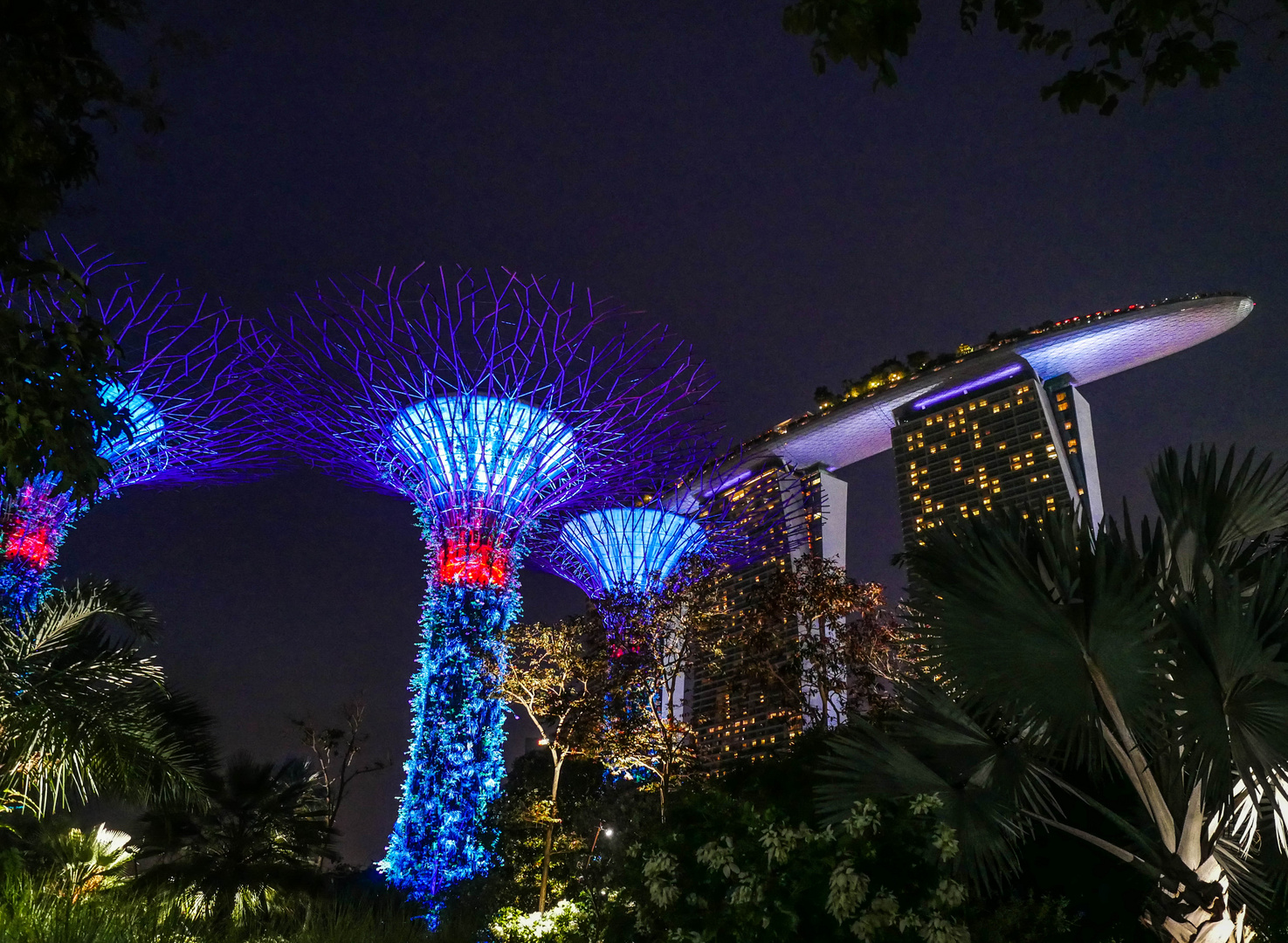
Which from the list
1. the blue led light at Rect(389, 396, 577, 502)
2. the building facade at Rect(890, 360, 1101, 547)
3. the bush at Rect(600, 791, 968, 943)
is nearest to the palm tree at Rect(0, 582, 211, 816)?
the bush at Rect(600, 791, 968, 943)

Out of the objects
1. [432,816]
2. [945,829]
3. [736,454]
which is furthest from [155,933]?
[736,454]

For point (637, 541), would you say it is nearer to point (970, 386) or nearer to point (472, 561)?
point (472, 561)

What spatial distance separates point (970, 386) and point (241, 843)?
145 feet

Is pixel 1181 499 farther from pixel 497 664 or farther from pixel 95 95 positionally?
pixel 497 664

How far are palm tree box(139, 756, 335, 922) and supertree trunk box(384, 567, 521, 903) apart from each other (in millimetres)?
2151

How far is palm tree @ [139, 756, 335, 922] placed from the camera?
36.8 feet

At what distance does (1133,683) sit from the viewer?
5.12 m

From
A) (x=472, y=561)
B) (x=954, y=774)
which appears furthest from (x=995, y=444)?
(x=954, y=774)

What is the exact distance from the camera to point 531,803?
15.1m

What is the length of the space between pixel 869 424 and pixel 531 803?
42.9 m

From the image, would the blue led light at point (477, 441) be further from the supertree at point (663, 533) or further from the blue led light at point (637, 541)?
the blue led light at point (637, 541)

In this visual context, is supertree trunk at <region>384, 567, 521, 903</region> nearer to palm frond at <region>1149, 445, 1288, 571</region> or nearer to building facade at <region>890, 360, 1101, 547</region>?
palm frond at <region>1149, 445, 1288, 571</region>

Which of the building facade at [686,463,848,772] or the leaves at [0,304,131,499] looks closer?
the leaves at [0,304,131,499]

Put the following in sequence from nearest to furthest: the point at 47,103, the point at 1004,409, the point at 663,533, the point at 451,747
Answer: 1. the point at 47,103
2. the point at 451,747
3. the point at 663,533
4. the point at 1004,409
